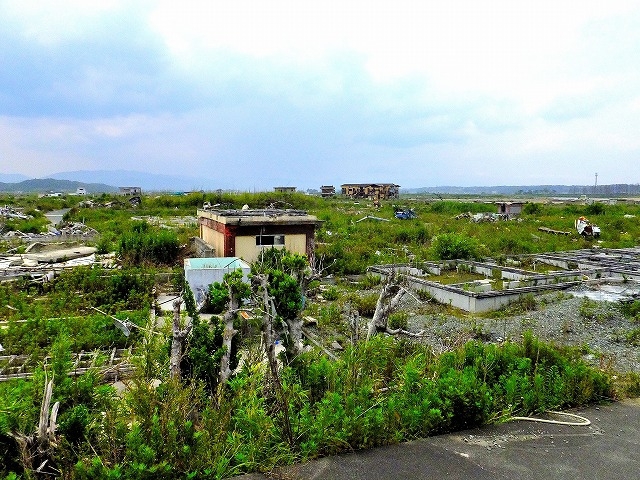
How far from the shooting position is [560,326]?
11.1 m

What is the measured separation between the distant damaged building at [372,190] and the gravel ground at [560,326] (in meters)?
63.8

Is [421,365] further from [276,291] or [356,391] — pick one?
[276,291]

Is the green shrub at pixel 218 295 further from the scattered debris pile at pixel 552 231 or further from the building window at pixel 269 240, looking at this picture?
the scattered debris pile at pixel 552 231

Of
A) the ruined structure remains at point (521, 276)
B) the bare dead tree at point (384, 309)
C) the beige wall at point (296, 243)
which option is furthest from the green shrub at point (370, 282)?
the bare dead tree at point (384, 309)

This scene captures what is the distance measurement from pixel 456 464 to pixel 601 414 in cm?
194

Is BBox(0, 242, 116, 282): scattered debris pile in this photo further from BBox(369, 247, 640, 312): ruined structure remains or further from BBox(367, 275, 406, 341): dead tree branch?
BBox(367, 275, 406, 341): dead tree branch

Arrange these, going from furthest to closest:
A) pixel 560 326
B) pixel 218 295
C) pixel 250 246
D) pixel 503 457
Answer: pixel 250 246 < pixel 560 326 < pixel 218 295 < pixel 503 457

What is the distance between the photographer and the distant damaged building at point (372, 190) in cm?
7950

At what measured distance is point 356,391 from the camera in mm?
4223

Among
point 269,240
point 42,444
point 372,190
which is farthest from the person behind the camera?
point 372,190

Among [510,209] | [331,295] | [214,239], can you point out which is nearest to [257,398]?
[331,295]

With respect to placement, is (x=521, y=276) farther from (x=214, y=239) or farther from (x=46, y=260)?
(x=46, y=260)

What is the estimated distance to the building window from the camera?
52.0 feet

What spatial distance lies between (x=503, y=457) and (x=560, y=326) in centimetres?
861
